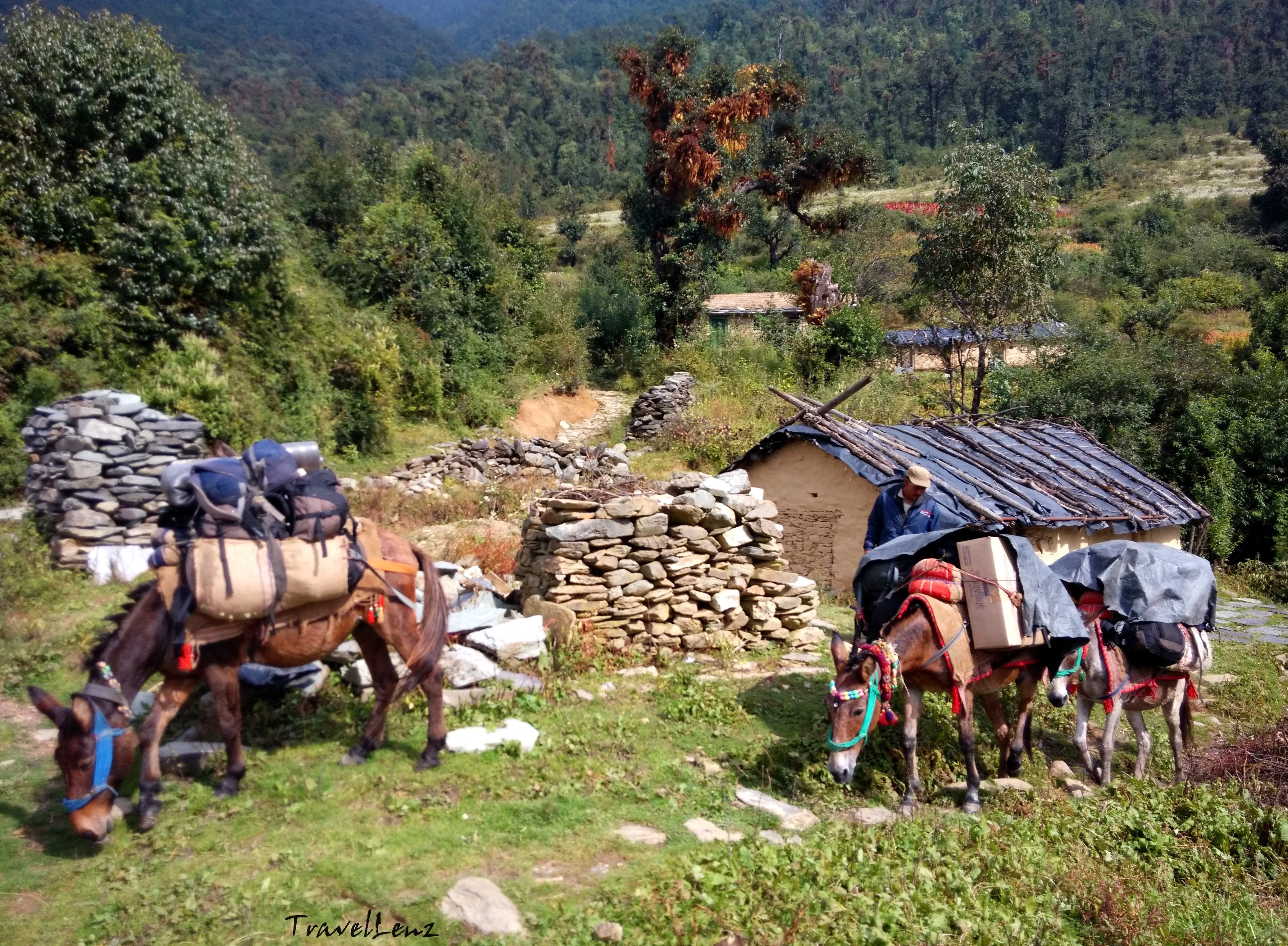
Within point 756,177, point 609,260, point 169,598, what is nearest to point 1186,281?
point 756,177

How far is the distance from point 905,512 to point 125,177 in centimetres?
1429

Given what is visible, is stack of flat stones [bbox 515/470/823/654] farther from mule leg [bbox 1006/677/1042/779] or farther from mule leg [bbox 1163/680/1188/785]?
mule leg [bbox 1163/680/1188/785]

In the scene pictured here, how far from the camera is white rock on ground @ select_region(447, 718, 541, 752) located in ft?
19.3

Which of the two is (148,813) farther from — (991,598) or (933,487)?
(933,487)

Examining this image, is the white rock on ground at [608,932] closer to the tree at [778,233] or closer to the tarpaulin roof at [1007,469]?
the tarpaulin roof at [1007,469]

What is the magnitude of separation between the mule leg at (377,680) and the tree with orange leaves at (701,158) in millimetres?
23904

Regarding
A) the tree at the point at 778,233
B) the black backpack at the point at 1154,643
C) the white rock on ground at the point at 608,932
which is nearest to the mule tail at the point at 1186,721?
the black backpack at the point at 1154,643

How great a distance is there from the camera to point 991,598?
20.5ft

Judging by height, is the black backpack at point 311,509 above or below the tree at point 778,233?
below

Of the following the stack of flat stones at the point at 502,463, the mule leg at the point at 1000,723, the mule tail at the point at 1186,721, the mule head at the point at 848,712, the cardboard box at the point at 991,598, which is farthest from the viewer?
the stack of flat stones at the point at 502,463

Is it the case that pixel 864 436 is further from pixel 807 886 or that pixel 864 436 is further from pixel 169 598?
pixel 169 598

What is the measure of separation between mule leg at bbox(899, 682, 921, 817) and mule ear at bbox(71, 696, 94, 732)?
5.15 m

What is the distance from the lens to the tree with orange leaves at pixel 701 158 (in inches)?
1117

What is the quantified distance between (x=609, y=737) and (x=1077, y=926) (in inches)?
129
